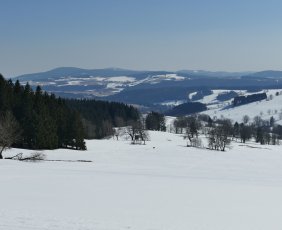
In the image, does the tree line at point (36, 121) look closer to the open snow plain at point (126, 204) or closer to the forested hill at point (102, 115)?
the open snow plain at point (126, 204)

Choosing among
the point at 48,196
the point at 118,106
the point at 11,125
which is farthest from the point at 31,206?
the point at 118,106

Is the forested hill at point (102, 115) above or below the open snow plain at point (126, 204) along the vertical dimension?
above

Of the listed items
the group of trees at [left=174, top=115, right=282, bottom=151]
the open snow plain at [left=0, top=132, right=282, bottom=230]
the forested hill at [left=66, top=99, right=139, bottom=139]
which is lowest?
the open snow plain at [left=0, top=132, right=282, bottom=230]

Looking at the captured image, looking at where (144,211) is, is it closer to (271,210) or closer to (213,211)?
(213,211)

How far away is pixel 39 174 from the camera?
125 feet

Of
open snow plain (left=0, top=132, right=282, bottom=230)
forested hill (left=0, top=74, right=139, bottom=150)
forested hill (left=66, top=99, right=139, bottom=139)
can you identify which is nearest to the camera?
open snow plain (left=0, top=132, right=282, bottom=230)

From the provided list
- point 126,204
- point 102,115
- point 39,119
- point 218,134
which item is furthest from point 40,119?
point 102,115

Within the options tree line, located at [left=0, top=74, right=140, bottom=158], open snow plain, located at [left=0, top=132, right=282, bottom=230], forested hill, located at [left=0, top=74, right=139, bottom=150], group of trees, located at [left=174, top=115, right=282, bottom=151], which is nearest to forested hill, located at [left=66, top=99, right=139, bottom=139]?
group of trees, located at [left=174, top=115, right=282, bottom=151]

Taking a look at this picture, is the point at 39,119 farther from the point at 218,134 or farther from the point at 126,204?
the point at 218,134

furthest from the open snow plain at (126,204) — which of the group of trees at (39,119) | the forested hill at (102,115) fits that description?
the forested hill at (102,115)

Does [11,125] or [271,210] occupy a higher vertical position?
[11,125]

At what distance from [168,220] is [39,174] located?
63.2 ft

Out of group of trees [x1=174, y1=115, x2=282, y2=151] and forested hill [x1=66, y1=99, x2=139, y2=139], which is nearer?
group of trees [x1=174, y1=115, x2=282, y2=151]

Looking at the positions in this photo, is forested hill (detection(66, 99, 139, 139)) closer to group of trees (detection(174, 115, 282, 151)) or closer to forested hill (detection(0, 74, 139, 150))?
group of trees (detection(174, 115, 282, 151))
